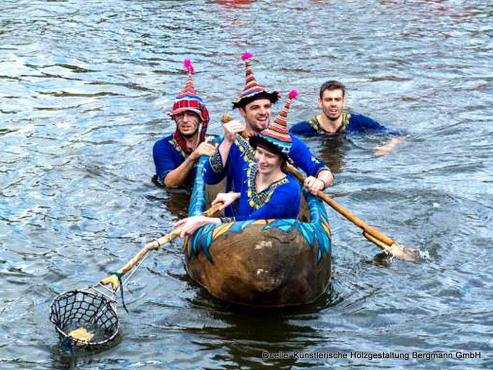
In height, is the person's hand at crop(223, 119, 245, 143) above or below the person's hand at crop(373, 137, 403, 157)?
above

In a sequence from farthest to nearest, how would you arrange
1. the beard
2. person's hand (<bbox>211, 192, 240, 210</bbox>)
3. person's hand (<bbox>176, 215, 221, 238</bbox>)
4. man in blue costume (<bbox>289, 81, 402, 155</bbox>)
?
1. man in blue costume (<bbox>289, 81, 402, 155</bbox>)
2. the beard
3. person's hand (<bbox>211, 192, 240, 210</bbox>)
4. person's hand (<bbox>176, 215, 221, 238</bbox>)

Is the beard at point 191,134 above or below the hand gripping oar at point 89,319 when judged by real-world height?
above

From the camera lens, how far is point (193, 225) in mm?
8195

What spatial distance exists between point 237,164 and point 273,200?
3.61ft

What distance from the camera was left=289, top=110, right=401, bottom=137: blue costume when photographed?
Answer: 1318 centimetres

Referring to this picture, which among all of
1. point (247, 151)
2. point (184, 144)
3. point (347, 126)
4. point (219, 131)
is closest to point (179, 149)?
point (184, 144)

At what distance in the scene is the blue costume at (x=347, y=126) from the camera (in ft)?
43.2

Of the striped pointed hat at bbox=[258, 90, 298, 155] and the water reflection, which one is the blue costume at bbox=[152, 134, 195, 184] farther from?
the striped pointed hat at bbox=[258, 90, 298, 155]

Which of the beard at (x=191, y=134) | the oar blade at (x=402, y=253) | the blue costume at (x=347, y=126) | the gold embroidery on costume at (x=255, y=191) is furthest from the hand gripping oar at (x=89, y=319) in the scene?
the blue costume at (x=347, y=126)

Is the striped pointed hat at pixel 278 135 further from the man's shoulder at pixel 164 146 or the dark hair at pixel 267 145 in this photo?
the man's shoulder at pixel 164 146

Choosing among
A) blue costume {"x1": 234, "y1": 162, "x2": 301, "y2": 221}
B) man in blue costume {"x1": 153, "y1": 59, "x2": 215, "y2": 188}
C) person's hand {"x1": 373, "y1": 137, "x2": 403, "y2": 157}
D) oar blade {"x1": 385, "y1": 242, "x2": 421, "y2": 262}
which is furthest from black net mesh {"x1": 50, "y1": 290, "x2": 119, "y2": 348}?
person's hand {"x1": 373, "y1": 137, "x2": 403, "y2": 157}

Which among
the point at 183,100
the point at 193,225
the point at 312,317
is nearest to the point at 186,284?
the point at 193,225

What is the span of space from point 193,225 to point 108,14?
52.1 feet

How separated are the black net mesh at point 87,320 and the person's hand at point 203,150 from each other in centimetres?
331
